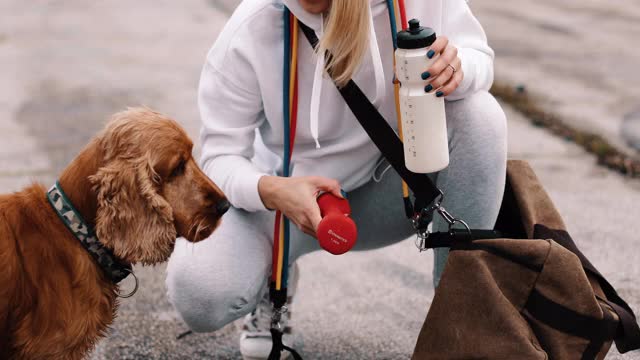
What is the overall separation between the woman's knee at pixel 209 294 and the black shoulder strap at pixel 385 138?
0.61 metres

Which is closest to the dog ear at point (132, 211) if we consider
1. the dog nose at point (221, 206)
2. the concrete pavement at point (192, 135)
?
the dog nose at point (221, 206)

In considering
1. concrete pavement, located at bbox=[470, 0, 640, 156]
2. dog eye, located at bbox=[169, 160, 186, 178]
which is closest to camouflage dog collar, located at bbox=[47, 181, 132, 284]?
dog eye, located at bbox=[169, 160, 186, 178]

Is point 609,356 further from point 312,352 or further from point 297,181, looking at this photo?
point 297,181

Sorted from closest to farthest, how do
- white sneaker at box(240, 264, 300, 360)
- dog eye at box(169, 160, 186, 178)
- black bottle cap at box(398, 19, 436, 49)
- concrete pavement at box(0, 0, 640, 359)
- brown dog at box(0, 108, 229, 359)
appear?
black bottle cap at box(398, 19, 436, 49)
brown dog at box(0, 108, 229, 359)
dog eye at box(169, 160, 186, 178)
white sneaker at box(240, 264, 300, 360)
concrete pavement at box(0, 0, 640, 359)

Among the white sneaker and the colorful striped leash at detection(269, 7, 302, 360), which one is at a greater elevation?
the colorful striped leash at detection(269, 7, 302, 360)

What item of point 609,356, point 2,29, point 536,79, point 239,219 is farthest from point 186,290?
point 2,29

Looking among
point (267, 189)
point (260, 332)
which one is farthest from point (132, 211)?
point (260, 332)

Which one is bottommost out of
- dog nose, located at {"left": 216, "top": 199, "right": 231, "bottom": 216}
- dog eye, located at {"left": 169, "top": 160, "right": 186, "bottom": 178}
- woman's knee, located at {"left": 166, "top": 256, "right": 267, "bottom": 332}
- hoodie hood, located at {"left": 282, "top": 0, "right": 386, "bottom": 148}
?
woman's knee, located at {"left": 166, "top": 256, "right": 267, "bottom": 332}

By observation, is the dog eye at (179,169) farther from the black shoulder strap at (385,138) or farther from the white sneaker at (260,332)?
the white sneaker at (260,332)

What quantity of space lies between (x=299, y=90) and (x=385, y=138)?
1.27 ft

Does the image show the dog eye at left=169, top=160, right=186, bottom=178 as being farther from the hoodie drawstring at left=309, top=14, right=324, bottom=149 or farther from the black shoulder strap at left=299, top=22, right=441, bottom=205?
the black shoulder strap at left=299, top=22, right=441, bottom=205

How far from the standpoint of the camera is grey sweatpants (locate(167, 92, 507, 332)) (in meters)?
2.76

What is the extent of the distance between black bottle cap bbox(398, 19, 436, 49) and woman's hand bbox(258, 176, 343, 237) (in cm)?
51

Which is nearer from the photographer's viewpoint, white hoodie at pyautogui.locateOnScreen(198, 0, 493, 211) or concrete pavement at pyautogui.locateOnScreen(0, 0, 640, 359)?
white hoodie at pyautogui.locateOnScreen(198, 0, 493, 211)
